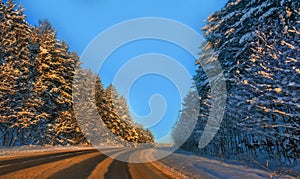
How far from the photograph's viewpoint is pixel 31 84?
25.5m

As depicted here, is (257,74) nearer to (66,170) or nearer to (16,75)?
(66,170)

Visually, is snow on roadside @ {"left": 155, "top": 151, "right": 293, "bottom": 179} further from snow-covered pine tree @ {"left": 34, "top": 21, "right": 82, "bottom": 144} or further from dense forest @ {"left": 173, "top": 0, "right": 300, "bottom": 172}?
snow-covered pine tree @ {"left": 34, "top": 21, "right": 82, "bottom": 144}

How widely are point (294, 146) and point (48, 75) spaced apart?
25.5 meters

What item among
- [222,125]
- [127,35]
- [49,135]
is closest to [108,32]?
[127,35]

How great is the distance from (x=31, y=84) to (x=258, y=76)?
23.3 m

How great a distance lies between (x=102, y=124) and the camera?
4584cm

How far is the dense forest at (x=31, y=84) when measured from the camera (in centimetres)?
2250

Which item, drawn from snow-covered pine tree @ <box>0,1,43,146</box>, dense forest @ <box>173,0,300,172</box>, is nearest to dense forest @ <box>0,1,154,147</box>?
snow-covered pine tree @ <box>0,1,43,146</box>

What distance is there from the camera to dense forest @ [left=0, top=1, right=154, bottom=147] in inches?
886

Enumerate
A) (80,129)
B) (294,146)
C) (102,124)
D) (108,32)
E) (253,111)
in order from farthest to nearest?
(102,124) → (108,32) → (80,129) → (253,111) → (294,146)

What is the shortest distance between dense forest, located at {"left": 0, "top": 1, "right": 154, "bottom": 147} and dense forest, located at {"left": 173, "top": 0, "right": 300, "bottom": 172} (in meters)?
17.2

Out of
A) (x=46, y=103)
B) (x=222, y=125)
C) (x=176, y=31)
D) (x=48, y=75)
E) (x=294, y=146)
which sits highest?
(x=176, y=31)

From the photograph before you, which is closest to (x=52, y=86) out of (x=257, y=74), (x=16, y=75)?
(x=16, y=75)

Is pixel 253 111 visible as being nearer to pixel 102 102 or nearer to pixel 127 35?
pixel 127 35
